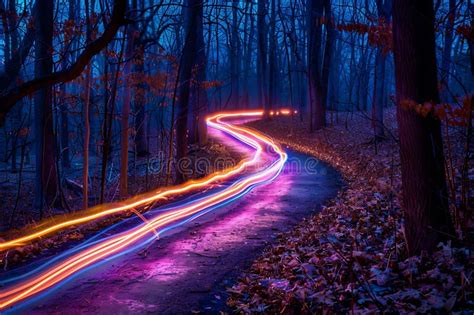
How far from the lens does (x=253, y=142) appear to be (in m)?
29.9

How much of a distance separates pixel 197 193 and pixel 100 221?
4752mm

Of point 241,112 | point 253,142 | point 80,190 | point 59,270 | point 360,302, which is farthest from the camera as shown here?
point 241,112

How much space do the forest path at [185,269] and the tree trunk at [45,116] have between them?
720cm

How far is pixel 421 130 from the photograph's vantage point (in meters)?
5.85

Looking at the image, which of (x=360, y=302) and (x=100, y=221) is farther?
(x=100, y=221)

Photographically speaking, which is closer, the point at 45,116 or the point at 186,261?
the point at 186,261

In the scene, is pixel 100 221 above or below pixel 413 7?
below

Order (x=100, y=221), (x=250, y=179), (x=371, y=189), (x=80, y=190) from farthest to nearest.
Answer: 1. (x=80, y=190)
2. (x=250, y=179)
3. (x=371, y=189)
4. (x=100, y=221)

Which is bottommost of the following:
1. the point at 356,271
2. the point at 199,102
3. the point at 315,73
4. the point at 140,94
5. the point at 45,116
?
the point at 356,271

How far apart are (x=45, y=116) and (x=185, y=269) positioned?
10.3 metres

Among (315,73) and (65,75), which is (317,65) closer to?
(315,73)

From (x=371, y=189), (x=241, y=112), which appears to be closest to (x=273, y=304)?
(x=371, y=189)

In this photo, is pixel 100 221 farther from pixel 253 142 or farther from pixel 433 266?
pixel 253 142

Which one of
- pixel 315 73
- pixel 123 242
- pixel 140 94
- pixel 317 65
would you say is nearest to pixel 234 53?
pixel 140 94
